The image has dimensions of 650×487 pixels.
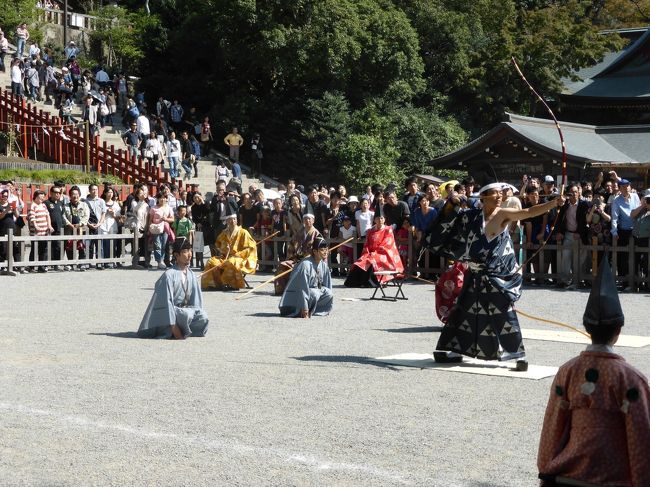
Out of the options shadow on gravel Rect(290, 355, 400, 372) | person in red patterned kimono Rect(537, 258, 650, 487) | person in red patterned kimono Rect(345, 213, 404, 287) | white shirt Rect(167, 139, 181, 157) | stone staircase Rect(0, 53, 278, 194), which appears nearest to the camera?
person in red patterned kimono Rect(537, 258, 650, 487)

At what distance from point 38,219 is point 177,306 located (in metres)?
9.31

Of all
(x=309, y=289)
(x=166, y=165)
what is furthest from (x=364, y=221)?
(x=166, y=165)

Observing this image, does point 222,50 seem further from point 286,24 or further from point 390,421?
point 390,421

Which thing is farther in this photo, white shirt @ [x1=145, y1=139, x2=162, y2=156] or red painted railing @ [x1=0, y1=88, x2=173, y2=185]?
white shirt @ [x1=145, y1=139, x2=162, y2=156]

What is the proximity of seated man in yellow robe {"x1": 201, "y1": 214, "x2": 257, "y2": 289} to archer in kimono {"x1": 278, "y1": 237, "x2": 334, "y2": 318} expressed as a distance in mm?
3818

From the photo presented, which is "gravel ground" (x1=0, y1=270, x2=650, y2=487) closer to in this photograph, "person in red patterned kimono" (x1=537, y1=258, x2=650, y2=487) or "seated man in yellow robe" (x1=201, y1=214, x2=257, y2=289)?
"person in red patterned kimono" (x1=537, y1=258, x2=650, y2=487)

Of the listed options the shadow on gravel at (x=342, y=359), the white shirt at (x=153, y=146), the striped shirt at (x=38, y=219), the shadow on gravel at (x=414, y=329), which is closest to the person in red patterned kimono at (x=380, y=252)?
the shadow on gravel at (x=414, y=329)

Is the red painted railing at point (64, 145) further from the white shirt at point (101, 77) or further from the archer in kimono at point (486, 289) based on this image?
the archer in kimono at point (486, 289)

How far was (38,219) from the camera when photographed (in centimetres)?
1883

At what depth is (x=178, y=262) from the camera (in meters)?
10.4

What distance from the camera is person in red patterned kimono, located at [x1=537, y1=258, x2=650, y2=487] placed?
3400 millimetres

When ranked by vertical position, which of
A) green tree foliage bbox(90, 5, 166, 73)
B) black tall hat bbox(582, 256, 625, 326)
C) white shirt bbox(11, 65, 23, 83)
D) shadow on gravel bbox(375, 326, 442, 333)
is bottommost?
shadow on gravel bbox(375, 326, 442, 333)

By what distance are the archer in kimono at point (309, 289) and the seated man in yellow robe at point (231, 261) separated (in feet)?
12.5

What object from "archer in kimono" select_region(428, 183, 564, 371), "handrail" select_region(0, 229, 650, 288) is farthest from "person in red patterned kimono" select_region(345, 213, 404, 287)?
"archer in kimono" select_region(428, 183, 564, 371)
